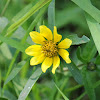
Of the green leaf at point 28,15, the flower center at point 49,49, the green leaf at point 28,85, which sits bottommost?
the green leaf at point 28,85

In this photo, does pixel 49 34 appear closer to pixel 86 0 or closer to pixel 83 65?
pixel 86 0

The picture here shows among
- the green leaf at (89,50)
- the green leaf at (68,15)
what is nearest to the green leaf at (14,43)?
the green leaf at (89,50)

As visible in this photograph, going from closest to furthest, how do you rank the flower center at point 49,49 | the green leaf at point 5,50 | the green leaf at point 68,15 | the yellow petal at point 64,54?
the yellow petal at point 64,54
the flower center at point 49,49
the green leaf at point 5,50
the green leaf at point 68,15

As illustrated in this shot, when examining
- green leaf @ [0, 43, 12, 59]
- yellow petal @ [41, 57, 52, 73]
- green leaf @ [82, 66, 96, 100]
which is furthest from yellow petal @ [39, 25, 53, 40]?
green leaf @ [0, 43, 12, 59]

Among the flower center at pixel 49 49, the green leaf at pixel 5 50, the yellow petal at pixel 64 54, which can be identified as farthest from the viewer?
the green leaf at pixel 5 50

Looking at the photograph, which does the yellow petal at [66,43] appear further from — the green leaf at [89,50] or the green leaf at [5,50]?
the green leaf at [5,50]

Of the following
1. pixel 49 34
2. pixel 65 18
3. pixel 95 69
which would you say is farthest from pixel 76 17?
pixel 49 34

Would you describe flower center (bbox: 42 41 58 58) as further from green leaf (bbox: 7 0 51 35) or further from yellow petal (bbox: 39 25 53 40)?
green leaf (bbox: 7 0 51 35)

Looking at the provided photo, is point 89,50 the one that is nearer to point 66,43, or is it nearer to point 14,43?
point 66,43
